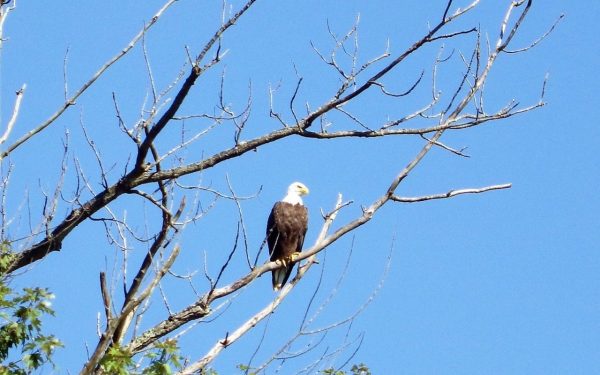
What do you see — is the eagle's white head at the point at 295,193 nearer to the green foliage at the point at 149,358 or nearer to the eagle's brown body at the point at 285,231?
the eagle's brown body at the point at 285,231

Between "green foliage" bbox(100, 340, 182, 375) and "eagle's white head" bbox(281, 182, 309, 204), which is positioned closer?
"green foliage" bbox(100, 340, 182, 375)

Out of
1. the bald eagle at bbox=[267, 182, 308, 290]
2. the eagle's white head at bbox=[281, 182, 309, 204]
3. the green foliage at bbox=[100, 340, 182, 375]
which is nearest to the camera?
the green foliage at bbox=[100, 340, 182, 375]

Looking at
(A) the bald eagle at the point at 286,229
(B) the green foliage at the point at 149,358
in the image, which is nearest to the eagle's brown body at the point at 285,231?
(A) the bald eagle at the point at 286,229

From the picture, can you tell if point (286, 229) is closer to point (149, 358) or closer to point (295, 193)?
point (295, 193)

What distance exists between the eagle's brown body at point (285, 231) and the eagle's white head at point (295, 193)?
70 mm

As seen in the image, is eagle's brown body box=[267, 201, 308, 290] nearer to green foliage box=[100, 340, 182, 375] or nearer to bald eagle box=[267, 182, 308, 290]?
bald eagle box=[267, 182, 308, 290]

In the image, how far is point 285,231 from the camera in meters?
9.40

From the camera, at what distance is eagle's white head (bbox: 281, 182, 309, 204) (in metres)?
9.91

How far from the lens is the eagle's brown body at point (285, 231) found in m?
9.17

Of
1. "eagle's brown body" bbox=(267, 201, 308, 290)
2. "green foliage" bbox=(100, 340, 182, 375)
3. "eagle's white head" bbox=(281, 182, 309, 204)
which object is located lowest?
"green foliage" bbox=(100, 340, 182, 375)

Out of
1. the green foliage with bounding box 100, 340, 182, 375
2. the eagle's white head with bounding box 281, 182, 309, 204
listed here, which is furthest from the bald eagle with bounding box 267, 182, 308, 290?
the green foliage with bounding box 100, 340, 182, 375


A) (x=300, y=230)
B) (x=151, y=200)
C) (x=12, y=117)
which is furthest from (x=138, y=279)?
(x=300, y=230)

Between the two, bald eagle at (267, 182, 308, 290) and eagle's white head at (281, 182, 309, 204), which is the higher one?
eagle's white head at (281, 182, 309, 204)

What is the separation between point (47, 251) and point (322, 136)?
4.64 feet
